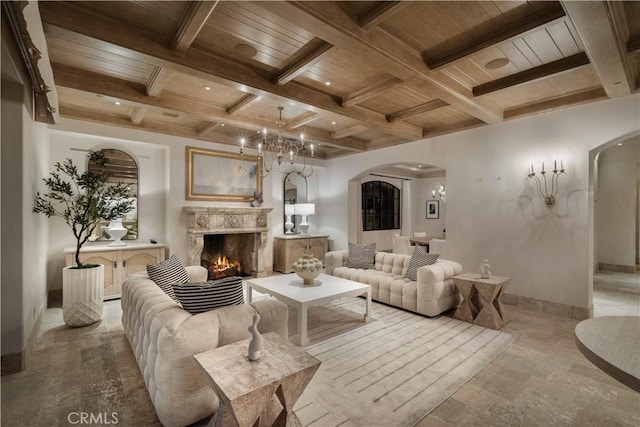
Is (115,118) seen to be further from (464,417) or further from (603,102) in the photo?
(603,102)

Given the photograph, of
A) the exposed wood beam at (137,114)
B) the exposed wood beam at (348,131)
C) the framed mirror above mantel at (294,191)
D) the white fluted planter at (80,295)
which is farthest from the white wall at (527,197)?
the white fluted planter at (80,295)

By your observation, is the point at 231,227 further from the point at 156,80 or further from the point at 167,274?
the point at 156,80

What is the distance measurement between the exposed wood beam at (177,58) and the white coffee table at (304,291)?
2.24m

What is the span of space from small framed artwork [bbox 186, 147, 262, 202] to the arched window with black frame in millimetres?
4085

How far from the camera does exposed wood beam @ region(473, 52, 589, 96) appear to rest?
284 centimetres

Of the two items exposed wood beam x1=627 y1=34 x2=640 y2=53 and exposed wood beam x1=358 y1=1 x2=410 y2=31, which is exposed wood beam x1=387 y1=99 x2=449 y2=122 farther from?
exposed wood beam x1=358 y1=1 x2=410 y2=31

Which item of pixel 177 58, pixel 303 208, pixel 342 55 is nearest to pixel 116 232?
pixel 177 58

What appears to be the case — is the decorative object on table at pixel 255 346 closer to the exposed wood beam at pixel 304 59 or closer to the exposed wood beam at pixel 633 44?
the exposed wood beam at pixel 304 59

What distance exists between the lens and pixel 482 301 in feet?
11.6

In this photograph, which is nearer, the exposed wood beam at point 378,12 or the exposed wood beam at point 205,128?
the exposed wood beam at point 378,12

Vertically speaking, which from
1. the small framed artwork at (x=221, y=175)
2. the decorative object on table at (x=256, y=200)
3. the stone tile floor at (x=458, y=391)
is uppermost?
the small framed artwork at (x=221, y=175)

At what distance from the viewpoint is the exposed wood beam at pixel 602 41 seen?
1937 mm

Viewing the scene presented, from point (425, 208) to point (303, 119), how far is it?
23.1ft

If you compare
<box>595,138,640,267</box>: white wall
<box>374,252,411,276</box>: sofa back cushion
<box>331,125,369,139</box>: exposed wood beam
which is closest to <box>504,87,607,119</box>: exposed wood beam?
<box>331,125,369,139</box>: exposed wood beam
